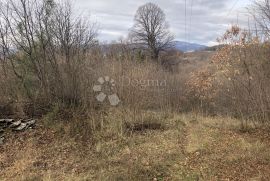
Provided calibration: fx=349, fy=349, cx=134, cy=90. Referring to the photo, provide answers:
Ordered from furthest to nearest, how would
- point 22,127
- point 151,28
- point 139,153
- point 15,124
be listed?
point 151,28
point 15,124
point 22,127
point 139,153

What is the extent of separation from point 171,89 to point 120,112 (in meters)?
6.62

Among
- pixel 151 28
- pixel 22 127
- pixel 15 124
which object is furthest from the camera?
pixel 151 28

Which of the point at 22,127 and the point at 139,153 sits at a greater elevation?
the point at 22,127

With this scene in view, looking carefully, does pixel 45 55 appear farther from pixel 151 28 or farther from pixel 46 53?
pixel 151 28

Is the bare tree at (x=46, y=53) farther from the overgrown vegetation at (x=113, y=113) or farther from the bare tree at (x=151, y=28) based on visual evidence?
the bare tree at (x=151, y=28)

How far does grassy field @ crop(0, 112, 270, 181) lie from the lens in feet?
23.6

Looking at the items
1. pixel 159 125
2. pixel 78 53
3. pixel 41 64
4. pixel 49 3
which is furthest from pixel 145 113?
pixel 49 3

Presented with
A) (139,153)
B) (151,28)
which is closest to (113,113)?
(139,153)

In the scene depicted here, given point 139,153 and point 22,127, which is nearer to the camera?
point 139,153

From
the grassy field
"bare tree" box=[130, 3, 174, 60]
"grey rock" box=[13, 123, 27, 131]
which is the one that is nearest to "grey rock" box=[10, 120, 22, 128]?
"grey rock" box=[13, 123, 27, 131]

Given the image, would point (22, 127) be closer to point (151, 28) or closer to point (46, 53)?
point (46, 53)

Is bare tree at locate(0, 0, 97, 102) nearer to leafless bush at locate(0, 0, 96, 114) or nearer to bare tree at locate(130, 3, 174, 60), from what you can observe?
leafless bush at locate(0, 0, 96, 114)

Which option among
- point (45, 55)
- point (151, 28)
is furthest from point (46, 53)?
point (151, 28)

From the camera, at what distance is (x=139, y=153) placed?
8578 mm
